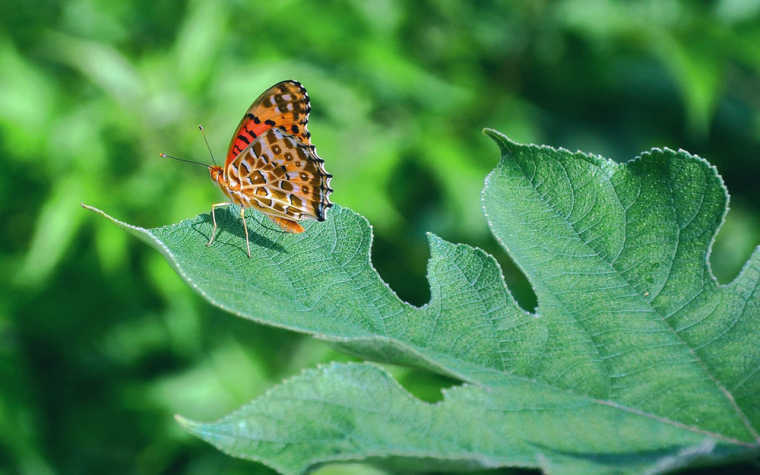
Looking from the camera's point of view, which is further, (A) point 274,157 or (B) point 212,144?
(B) point 212,144

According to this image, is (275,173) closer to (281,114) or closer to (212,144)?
(281,114)

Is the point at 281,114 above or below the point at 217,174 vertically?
above

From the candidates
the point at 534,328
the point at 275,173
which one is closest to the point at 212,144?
the point at 275,173

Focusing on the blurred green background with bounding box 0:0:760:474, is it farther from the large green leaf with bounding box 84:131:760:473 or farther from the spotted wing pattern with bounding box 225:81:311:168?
the large green leaf with bounding box 84:131:760:473

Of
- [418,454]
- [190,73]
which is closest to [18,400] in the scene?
[190,73]

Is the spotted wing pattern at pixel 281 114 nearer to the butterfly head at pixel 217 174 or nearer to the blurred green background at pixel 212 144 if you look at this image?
the butterfly head at pixel 217 174

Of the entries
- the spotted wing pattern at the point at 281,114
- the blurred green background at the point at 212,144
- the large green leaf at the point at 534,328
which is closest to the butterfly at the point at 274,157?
the spotted wing pattern at the point at 281,114

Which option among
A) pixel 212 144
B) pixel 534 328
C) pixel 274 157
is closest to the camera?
pixel 534 328

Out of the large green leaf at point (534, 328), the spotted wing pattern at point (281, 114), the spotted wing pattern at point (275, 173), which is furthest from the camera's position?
the spotted wing pattern at point (281, 114)
